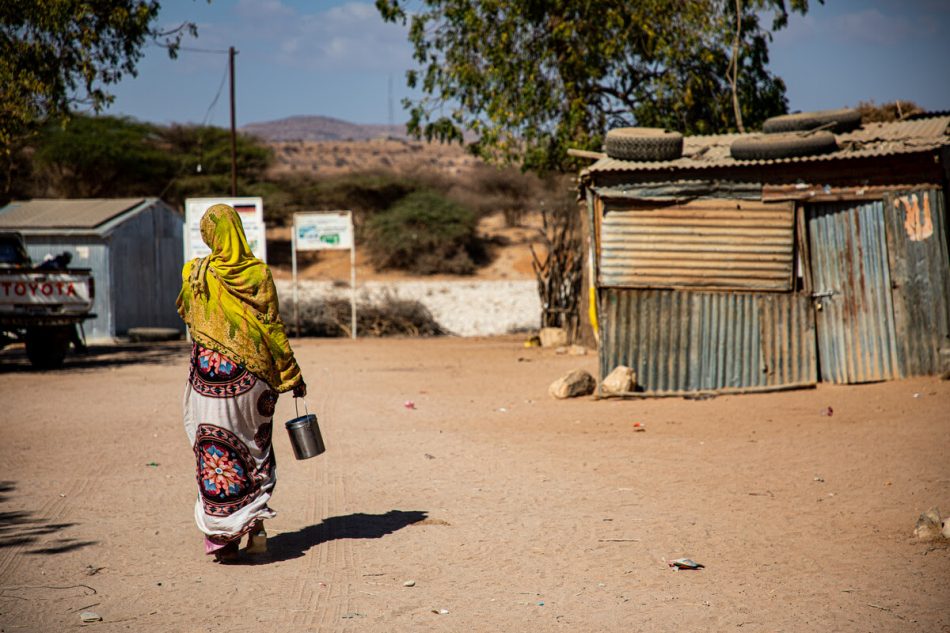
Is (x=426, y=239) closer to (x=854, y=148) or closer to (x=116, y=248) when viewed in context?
(x=116, y=248)

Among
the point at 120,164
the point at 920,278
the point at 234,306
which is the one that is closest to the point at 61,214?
the point at 920,278

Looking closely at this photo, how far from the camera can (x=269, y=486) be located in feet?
18.1

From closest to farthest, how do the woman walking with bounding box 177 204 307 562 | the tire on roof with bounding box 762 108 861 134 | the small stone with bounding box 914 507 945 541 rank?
1. the woman walking with bounding box 177 204 307 562
2. the small stone with bounding box 914 507 945 541
3. the tire on roof with bounding box 762 108 861 134

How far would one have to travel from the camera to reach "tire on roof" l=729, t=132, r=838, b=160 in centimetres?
1159

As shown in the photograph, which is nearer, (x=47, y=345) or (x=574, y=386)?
(x=574, y=386)

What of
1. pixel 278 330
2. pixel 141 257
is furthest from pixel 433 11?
pixel 278 330

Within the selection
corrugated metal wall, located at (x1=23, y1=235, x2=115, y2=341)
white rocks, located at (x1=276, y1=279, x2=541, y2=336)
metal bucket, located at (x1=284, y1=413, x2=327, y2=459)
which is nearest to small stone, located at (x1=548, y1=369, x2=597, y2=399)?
metal bucket, located at (x1=284, y1=413, x2=327, y2=459)

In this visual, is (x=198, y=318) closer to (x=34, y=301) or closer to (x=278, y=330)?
(x=278, y=330)

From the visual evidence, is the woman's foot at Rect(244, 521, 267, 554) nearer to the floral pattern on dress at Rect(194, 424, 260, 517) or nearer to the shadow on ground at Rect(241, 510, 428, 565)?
the shadow on ground at Rect(241, 510, 428, 565)

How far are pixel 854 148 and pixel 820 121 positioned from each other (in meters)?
1.35

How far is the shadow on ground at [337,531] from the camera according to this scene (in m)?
5.74

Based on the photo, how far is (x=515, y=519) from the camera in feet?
21.1

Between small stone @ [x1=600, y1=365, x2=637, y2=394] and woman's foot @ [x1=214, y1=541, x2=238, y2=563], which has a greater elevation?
small stone @ [x1=600, y1=365, x2=637, y2=394]

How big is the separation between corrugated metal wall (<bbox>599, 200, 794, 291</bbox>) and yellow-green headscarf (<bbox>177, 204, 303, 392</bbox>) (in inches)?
278
